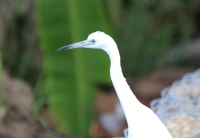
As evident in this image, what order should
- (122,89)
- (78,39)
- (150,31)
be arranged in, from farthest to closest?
(150,31) → (78,39) → (122,89)

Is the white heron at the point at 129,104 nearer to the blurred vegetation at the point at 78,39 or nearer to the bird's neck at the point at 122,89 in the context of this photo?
the bird's neck at the point at 122,89

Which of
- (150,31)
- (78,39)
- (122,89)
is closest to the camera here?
(122,89)

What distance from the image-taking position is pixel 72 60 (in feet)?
8.15

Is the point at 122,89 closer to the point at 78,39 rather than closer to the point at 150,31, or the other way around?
the point at 78,39

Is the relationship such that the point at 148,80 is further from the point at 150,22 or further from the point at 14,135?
the point at 14,135

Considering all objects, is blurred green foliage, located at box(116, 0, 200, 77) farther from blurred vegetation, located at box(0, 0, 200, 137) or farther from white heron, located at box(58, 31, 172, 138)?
white heron, located at box(58, 31, 172, 138)

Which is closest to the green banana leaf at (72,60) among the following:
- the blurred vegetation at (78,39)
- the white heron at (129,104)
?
the blurred vegetation at (78,39)

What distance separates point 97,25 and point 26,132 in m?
0.63

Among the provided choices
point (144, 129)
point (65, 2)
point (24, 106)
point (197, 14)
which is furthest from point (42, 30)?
point (197, 14)

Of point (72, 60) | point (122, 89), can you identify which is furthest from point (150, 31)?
point (122, 89)

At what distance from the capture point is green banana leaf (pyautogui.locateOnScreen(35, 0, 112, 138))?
7.85 feet

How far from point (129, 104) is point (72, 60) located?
4.17 feet

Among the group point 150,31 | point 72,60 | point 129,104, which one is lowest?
point 129,104

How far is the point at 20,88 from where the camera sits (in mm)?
2682
